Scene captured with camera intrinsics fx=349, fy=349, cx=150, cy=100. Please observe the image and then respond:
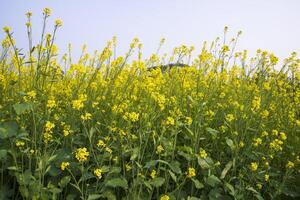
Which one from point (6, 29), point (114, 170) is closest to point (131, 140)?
point (114, 170)

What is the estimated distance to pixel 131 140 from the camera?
8.11 feet

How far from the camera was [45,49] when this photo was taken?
257 centimetres

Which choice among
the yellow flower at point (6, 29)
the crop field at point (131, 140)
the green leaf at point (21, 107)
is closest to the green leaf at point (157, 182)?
the crop field at point (131, 140)

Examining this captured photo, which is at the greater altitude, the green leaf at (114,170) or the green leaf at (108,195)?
the green leaf at (114,170)

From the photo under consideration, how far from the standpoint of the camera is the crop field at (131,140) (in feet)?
7.13

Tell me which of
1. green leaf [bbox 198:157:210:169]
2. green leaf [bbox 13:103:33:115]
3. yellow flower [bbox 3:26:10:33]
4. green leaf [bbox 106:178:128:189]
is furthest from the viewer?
green leaf [bbox 198:157:210:169]

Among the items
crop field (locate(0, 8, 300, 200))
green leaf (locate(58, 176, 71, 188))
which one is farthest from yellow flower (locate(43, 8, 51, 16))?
green leaf (locate(58, 176, 71, 188))

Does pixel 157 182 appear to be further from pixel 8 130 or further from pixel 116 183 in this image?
pixel 8 130

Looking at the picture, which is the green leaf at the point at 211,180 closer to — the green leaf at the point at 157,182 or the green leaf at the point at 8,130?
the green leaf at the point at 157,182

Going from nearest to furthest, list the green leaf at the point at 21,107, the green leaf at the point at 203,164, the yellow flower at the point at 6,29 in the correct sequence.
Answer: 1. the green leaf at the point at 21,107
2. the yellow flower at the point at 6,29
3. the green leaf at the point at 203,164

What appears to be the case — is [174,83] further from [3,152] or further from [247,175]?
[3,152]

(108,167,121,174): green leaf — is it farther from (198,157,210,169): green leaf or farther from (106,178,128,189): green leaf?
(198,157,210,169): green leaf

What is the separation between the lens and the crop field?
2.17m

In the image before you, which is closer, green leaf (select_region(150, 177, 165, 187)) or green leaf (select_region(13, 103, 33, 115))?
green leaf (select_region(13, 103, 33, 115))
